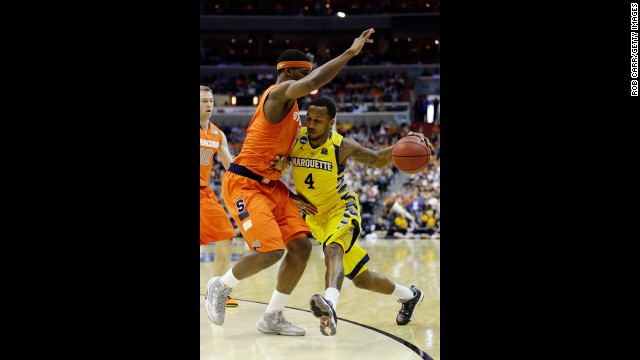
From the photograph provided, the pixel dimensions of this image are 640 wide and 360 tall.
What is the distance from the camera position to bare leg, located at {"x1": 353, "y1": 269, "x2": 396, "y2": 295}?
19.2 ft

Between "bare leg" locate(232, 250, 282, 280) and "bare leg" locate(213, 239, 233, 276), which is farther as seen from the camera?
"bare leg" locate(213, 239, 233, 276)

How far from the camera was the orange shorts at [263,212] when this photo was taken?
5277 millimetres

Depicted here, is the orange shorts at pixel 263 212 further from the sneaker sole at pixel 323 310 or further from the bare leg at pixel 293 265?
the sneaker sole at pixel 323 310

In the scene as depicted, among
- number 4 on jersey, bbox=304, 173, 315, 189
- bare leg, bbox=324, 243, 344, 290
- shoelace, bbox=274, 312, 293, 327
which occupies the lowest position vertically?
shoelace, bbox=274, 312, 293, 327

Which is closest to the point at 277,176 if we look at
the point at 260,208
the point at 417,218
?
the point at 260,208

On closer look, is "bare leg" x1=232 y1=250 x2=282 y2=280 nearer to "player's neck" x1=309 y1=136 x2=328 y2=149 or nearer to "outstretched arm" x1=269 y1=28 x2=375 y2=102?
"player's neck" x1=309 y1=136 x2=328 y2=149

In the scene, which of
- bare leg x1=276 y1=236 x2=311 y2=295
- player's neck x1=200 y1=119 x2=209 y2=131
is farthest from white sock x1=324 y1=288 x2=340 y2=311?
player's neck x1=200 y1=119 x2=209 y2=131

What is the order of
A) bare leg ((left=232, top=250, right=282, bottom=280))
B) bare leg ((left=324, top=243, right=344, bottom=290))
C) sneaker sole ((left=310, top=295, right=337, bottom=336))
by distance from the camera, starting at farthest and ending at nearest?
bare leg ((left=232, top=250, right=282, bottom=280)) < bare leg ((left=324, top=243, right=344, bottom=290)) < sneaker sole ((left=310, top=295, right=337, bottom=336))

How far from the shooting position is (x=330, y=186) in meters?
5.71
